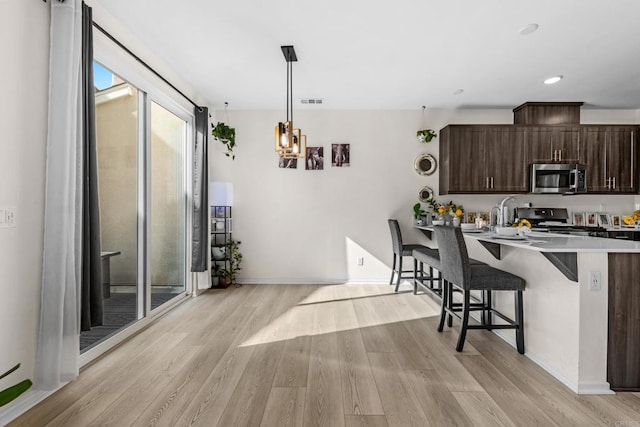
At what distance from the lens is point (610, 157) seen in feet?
15.6

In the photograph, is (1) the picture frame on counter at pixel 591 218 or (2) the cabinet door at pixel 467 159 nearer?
(2) the cabinet door at pixel 467 159

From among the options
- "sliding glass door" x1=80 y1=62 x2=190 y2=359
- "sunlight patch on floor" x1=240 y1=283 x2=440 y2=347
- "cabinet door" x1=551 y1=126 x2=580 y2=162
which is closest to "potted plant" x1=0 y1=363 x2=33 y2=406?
"sliding glass door" x1=80 y1=62 x2=190 y2=359

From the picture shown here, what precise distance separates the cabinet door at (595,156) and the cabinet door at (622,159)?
0.07 m

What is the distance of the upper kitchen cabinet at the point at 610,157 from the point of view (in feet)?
15.5

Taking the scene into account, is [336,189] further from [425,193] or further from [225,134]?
[225,134]

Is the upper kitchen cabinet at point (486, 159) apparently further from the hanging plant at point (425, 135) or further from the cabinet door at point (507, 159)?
the hanging plant at point (425, 135)

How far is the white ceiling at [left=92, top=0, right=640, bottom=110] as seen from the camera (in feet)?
8.48

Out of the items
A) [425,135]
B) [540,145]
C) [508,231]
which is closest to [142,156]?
[508,231]

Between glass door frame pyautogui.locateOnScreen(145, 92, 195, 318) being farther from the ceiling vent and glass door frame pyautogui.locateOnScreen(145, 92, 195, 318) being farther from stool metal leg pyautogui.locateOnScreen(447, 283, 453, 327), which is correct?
stool metal leg pyautogui.locateOnScreen(447, 283, 453, 327)

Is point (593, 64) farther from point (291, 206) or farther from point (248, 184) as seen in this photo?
point (248, 184)

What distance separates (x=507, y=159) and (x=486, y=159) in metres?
0.28

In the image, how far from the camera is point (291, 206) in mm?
5121

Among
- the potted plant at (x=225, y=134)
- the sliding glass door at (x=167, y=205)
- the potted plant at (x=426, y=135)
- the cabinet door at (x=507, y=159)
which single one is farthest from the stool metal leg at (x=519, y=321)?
the potted plant at (x=225, y=134)

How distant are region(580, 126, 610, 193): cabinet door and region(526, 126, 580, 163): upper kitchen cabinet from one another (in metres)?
0.12
